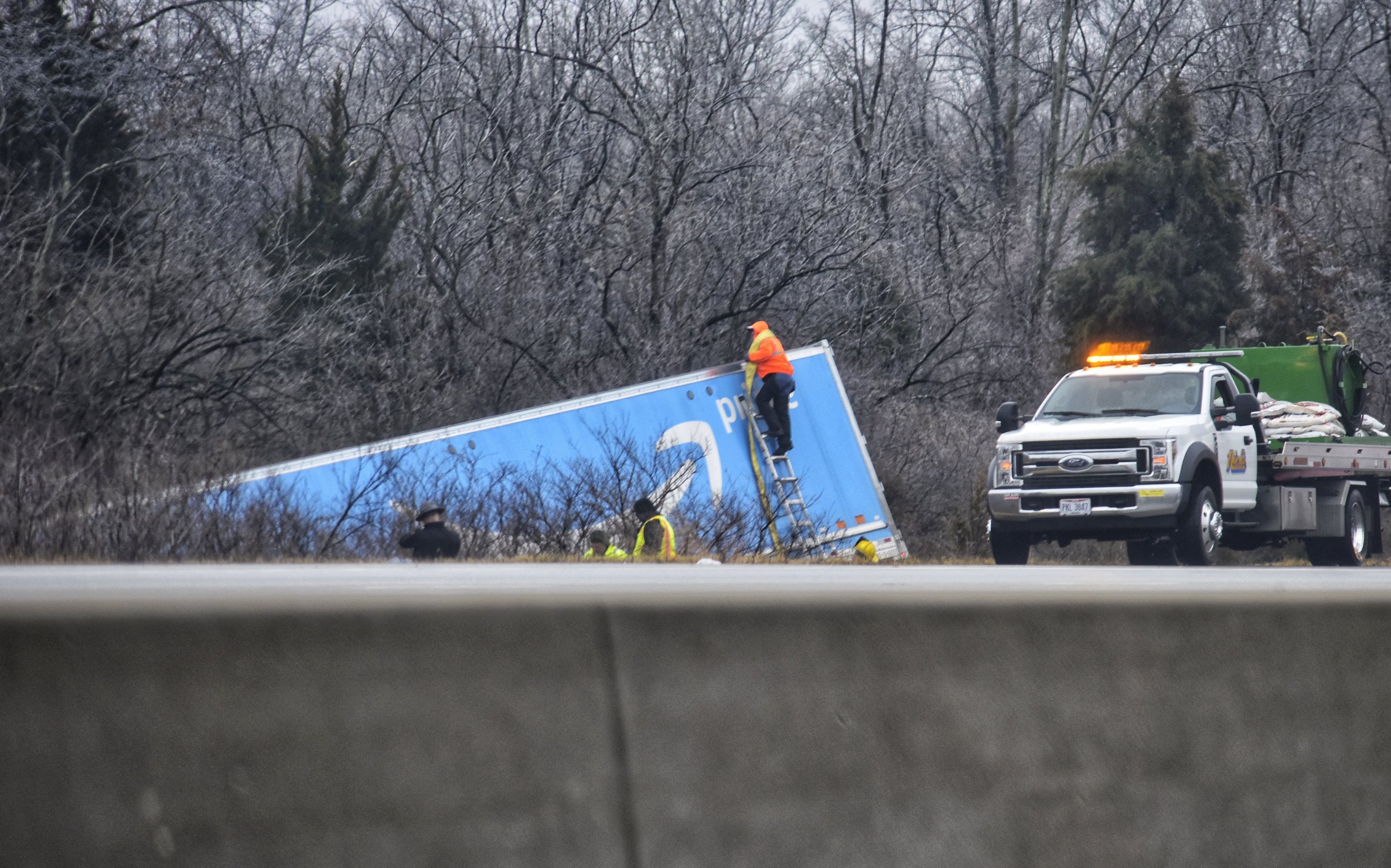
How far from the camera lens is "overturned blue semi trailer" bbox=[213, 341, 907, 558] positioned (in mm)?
14664

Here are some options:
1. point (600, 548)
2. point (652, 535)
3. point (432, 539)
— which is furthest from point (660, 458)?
point (432, 539)

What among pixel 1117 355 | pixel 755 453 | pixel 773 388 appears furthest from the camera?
pixel 773 388

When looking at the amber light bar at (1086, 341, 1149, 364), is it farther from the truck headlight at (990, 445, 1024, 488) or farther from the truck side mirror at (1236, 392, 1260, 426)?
the truck headlight at (990, 445, 1024, 488)

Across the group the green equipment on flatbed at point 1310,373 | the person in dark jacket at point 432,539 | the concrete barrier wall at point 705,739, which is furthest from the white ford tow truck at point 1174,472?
the concrete barrier wall at point 705,739

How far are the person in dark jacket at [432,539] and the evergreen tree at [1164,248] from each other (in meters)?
24.6

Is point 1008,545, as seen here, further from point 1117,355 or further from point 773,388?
point 773,388

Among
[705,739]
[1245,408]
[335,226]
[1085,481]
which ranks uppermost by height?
[335,226]

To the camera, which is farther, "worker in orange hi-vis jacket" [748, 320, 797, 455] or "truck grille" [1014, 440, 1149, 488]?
"worker in orange hi-vis jacket" [748, 320, 797, 455]

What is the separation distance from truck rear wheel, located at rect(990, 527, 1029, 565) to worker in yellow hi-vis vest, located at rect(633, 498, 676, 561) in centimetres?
316

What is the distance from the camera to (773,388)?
18.0 metres

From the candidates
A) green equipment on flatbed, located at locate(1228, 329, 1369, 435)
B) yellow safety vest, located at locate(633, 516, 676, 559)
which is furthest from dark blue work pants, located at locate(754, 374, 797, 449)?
green equipment on flatbed, located at locate(1228, 329, 1369, 435)

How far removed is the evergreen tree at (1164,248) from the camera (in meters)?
34.8

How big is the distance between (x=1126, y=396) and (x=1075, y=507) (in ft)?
5.73

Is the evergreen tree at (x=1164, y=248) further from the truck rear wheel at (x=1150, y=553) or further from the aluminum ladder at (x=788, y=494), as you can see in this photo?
the truck rear wheel at (x=1150, y=553)
